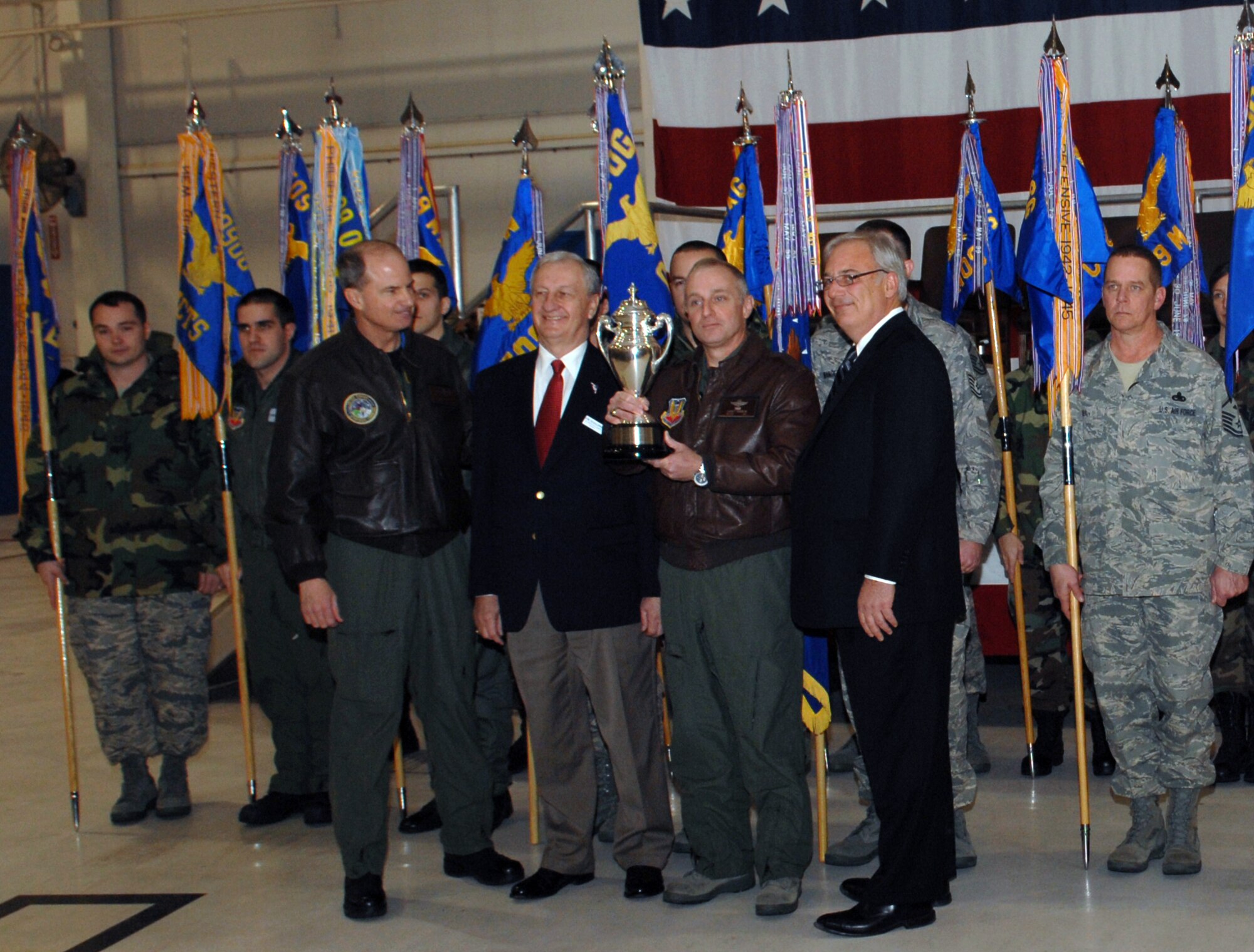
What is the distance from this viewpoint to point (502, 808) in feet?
13.9

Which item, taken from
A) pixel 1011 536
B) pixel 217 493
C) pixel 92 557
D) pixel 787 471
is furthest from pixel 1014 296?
pixel 92 557

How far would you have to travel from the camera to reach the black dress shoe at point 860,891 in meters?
3.15

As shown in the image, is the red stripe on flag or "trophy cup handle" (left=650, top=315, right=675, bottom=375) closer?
"trophy cup handle" (left=650, top=315, right=675, bottom=375)

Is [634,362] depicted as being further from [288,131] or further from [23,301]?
[23,301]

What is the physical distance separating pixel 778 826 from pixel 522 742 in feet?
5.77

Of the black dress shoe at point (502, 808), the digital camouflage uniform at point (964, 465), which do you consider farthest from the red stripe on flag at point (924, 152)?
the black dress shoe at point (502, 808)

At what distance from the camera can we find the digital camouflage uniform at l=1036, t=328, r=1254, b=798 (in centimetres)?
338

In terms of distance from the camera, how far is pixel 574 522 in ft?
11.1

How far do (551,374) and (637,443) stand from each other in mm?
500

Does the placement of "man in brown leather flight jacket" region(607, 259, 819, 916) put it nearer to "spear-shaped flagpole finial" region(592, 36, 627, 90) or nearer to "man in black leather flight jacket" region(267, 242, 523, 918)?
"man in black leather flight jacket" region(267, 242, 523, 918)

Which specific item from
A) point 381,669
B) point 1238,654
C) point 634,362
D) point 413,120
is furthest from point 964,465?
point 413,120

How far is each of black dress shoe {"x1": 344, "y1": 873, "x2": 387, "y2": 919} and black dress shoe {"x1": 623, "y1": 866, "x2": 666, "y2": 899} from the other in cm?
62

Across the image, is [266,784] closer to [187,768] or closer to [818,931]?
[187,768]

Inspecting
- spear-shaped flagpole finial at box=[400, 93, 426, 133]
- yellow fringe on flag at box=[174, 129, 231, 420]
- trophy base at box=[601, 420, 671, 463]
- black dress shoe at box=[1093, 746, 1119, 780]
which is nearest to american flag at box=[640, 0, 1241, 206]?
spear-shaped flagpole finial at box=[400, 93, 426, 133]
